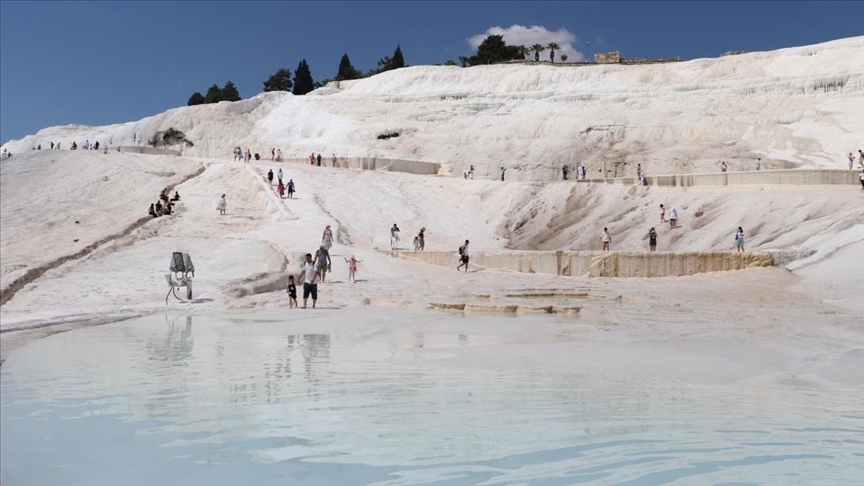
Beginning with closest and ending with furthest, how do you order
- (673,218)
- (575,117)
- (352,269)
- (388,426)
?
(388,426)
(352,269)
(673,218)
(575,117)

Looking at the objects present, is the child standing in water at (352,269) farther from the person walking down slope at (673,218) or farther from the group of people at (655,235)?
the person walking down slope at (673,218)

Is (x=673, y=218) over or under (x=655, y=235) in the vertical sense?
over

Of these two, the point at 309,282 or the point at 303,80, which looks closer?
the point at 309,282

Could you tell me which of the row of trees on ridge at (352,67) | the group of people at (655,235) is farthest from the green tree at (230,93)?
the group of people at (655,235)

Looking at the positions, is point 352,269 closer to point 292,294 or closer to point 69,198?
point 292,294

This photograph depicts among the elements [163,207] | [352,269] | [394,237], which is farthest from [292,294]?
[163,207]

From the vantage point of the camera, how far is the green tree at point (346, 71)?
7231cm

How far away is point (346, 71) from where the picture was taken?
2881 inches

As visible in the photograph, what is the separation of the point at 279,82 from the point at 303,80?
13.4ft

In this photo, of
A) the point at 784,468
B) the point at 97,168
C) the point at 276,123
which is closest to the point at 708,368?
the point at 784,468

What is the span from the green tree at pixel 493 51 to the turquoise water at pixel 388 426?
67255 mm

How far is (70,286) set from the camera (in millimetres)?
14055

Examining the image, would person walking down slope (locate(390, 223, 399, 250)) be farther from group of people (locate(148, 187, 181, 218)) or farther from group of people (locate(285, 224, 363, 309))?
group of people (locate(148, 187, 181, 218))

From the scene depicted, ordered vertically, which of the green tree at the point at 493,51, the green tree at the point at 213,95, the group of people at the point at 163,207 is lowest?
the group of people at the point at 163,207
